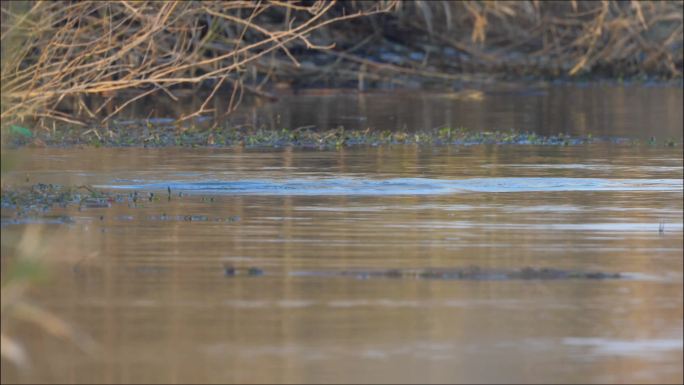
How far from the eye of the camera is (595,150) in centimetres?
1528

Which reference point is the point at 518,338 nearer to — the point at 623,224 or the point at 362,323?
the point at 362,323

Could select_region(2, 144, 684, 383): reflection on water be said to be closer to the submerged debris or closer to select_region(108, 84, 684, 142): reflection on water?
the submerged debris

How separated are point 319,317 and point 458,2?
801 inches

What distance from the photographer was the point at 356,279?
753cm

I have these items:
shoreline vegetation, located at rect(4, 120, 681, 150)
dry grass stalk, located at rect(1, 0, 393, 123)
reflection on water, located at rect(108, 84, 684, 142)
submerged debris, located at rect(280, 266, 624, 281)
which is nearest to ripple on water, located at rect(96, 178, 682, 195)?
dry grass stalk, located at rect(1, 0, 393, 123)

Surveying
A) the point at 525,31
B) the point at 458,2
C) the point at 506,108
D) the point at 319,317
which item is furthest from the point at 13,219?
the point at 525,31

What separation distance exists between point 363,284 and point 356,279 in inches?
4.9

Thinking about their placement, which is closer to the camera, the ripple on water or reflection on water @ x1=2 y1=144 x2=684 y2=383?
reflection on water @ x1=2 y1=144 x2=684 y2=383

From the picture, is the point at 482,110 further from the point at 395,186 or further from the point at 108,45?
the point at 395,186

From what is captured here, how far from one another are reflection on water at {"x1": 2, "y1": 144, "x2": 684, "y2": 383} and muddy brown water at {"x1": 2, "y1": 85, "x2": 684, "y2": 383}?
15mm

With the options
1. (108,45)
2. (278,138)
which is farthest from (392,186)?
(278,138)

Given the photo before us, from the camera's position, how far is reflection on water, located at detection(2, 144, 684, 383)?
593 cm

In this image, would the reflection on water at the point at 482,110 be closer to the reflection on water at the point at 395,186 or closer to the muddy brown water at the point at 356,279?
the reflection on water at the point at 395,186

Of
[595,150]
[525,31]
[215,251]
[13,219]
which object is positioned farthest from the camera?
[525,31]
